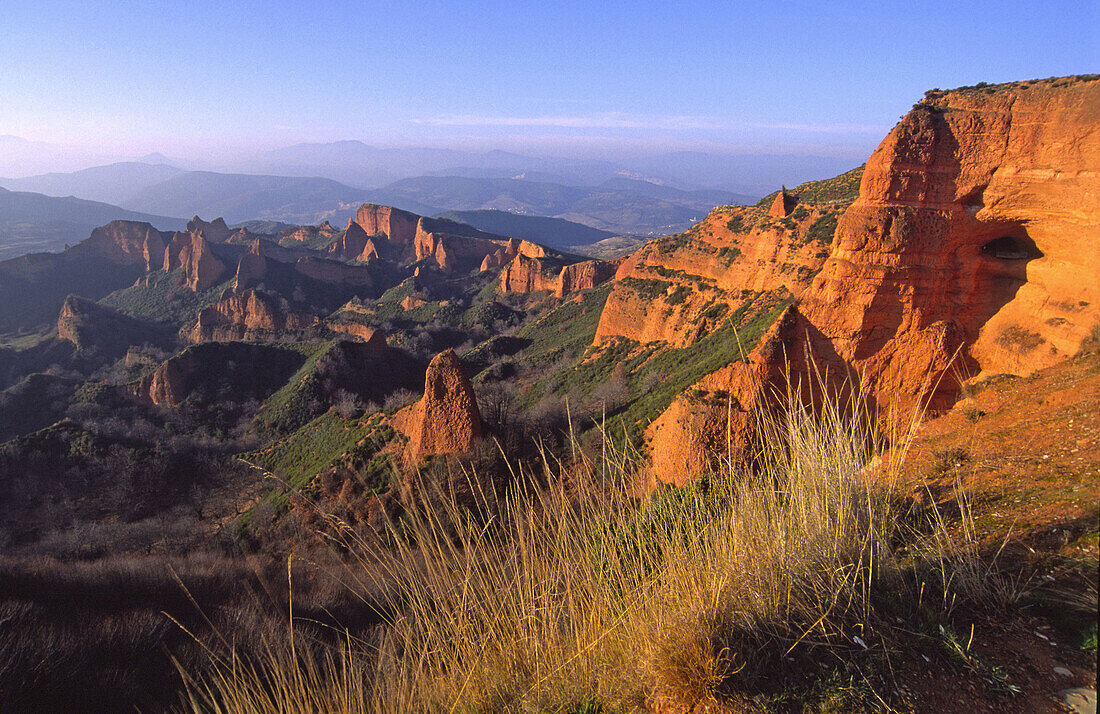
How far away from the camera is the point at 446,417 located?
1703 cm

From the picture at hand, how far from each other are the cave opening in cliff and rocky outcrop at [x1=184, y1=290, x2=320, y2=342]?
49.3m

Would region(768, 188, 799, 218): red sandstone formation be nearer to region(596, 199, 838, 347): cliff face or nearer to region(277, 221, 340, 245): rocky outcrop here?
region(596, 199, 838, 347): cliff face

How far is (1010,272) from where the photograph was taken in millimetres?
12234

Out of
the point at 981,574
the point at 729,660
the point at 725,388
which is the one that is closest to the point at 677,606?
the point at 729,660

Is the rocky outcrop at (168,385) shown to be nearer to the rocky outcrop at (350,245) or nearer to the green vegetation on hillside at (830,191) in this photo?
the green vegetation on hillside at (830,191)

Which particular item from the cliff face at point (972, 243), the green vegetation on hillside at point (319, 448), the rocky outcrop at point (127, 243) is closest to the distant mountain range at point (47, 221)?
the rocky outcrop at point (127, 243)

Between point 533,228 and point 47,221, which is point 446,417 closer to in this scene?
point 533,228

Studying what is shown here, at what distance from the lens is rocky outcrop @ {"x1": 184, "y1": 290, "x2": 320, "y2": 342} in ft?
157

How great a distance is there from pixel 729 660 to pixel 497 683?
122 centimetres

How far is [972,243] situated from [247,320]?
54.3 metres

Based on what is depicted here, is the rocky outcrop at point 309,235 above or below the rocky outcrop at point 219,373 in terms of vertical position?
above

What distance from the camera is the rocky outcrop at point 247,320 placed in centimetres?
4781

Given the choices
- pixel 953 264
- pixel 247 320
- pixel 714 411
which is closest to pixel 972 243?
pixel 953 264

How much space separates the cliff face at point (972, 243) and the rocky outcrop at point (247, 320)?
46.9m
